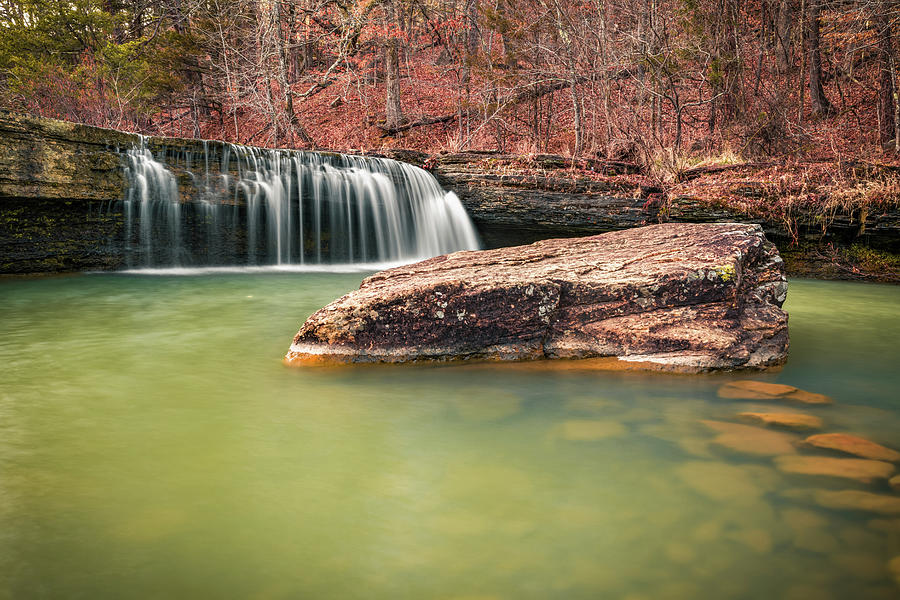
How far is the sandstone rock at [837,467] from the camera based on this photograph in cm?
295

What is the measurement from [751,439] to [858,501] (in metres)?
0.76

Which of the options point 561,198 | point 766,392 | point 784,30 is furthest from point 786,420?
point 784,30

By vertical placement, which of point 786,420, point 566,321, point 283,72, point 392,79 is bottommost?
point 786,420

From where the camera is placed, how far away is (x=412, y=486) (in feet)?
9.68

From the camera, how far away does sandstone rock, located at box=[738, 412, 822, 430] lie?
3.62 m

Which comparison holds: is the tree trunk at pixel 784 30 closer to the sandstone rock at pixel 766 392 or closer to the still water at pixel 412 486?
the still water at pixel 412 486

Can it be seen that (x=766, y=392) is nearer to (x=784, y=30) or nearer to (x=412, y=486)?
(x=412, y=486)

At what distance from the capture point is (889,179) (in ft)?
34.8

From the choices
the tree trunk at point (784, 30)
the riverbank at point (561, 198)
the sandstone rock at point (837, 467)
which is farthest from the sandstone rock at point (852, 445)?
the tree trunk at point (784, 30)

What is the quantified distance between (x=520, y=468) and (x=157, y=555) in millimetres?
1705

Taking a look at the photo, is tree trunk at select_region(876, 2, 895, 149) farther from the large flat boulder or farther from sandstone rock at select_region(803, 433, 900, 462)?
sandstone rock at select_region(803, 433, 900, 462)

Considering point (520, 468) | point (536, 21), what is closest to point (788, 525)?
point (520, 468)

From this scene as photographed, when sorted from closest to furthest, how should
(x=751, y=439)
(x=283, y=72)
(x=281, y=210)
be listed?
(x=751, y=439)
(x=281, y=210)
(x=283, y=72)

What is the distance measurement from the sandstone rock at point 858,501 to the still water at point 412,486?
0.17ft
